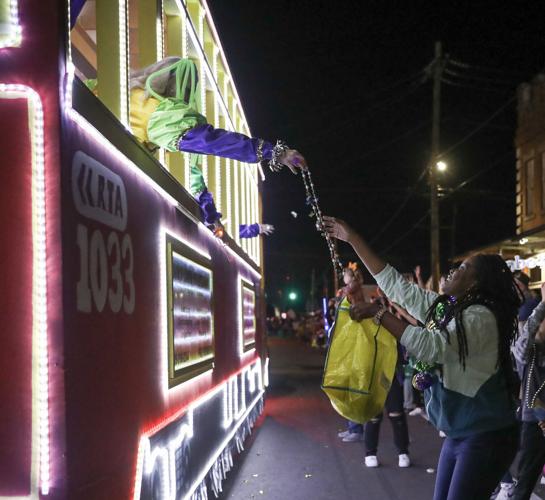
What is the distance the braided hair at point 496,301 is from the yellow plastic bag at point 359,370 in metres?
0.82

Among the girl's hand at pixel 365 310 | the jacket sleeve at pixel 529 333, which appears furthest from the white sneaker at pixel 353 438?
the girl's hand at pixel 365 310

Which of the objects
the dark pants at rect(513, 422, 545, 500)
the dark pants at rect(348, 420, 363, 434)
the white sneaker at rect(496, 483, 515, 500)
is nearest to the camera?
the dark pants at rect(513, 422, 545, 500)

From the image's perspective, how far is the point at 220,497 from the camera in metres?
6.28

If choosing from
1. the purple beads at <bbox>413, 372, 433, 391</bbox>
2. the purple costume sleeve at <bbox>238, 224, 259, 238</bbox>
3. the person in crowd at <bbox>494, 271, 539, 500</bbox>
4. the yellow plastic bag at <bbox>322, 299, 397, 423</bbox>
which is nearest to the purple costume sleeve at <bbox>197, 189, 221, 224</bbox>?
the yellow plastic bag at <bbox>322, 299, 397, 423</bbox>

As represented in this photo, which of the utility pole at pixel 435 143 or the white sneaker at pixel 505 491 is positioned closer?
the white sneaker at pixel 505 491

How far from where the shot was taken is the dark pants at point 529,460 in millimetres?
4766

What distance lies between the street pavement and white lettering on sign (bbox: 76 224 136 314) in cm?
369

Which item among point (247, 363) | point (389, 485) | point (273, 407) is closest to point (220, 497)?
point (389, 485)

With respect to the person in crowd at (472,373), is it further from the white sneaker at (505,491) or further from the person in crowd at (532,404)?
the white sneaker at (505,491)

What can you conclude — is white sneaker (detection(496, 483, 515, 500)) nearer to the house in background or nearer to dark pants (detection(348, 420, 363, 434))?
dark pants (detection(348, 420, 363, 434))

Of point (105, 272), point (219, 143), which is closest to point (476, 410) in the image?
point (105, 272)

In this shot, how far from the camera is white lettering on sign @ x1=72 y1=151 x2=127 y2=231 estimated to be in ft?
9.21

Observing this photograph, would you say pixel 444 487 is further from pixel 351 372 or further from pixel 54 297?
pixel 54 297

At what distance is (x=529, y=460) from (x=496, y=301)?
7.31 ft
